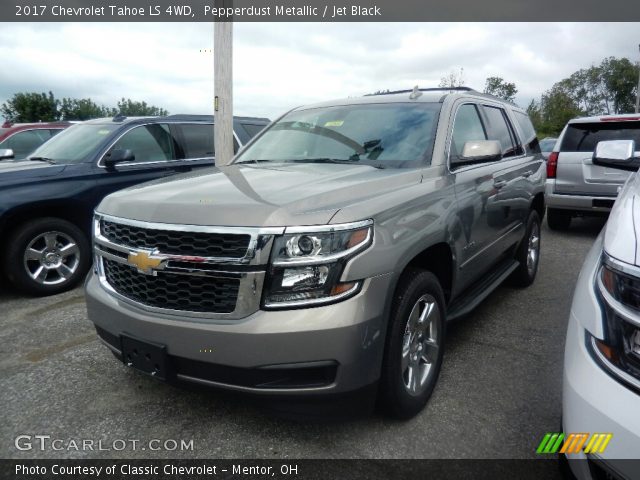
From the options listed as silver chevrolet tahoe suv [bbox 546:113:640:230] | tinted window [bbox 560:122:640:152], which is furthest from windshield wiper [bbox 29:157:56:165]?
tinted window [bbox 560:122:640:152]

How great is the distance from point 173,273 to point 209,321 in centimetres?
28

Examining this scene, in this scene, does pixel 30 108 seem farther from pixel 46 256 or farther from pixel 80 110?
pixel 46 256

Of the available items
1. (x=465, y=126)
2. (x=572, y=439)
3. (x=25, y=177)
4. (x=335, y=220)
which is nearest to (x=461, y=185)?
(x=465, y=126)

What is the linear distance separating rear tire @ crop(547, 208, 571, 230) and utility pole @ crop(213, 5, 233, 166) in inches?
203

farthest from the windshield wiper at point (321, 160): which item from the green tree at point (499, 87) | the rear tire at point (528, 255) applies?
the green tree at point (499, 87)

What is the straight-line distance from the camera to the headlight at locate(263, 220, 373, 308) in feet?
6.52

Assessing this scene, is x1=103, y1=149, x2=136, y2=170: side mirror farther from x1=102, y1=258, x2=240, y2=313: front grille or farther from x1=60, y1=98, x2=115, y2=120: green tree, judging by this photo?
x1=60, y1=98, x2=115, y2=120: green tree

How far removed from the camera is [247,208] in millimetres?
2090

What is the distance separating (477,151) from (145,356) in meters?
2.22

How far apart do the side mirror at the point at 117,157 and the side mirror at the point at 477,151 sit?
3.55 meters

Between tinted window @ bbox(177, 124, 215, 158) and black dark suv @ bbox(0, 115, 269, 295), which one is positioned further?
tinted window @ bbox(177, 124, 215, 158)

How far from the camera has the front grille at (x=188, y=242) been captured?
2.03 meters

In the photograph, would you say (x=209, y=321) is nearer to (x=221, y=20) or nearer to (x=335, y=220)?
(x=335, y=220)

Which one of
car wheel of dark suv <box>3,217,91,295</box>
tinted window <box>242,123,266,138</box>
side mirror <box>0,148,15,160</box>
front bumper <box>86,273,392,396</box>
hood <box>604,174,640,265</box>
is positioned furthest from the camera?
tinted window <box>242,123,266,138</box>
